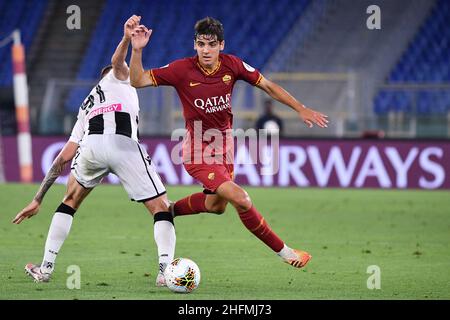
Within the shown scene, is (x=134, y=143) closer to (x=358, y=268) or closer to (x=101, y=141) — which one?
(x=101, y=141)

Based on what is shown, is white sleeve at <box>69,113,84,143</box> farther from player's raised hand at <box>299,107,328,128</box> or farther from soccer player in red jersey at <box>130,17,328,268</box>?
player's raised hand at <box>299,107,328,128</box>

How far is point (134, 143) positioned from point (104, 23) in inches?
786

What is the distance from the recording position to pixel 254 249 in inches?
459

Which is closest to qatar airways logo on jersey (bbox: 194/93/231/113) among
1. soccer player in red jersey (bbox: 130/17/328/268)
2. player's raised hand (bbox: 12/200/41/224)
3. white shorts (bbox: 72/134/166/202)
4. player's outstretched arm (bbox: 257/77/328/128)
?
soccer player in red jersey (bbox: 130/17/328/268)

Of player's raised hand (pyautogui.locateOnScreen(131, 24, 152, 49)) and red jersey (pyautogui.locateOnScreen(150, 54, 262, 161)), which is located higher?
player's raised hand (pyautogui.locateOnScreen(131, 24, 152, 49))

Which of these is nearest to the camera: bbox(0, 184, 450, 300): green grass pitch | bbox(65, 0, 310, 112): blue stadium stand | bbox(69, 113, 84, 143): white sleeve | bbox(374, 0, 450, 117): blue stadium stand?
bbox(0, 184, 450, 300): green grass pitch

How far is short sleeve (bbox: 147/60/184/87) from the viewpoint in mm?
8742

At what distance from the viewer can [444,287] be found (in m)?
8.65

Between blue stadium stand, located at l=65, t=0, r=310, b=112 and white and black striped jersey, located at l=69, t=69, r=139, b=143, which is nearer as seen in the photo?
white and black striped jersey, located at l=69, t=69, r=139, b=143

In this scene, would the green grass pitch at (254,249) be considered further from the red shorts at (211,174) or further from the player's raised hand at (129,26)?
the player's raised hand at (129,26)

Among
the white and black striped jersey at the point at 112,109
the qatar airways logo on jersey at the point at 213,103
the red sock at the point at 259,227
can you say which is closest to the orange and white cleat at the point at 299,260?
the red sock at the point at 259,227

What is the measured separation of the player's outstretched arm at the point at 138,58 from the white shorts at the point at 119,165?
1.76 feet

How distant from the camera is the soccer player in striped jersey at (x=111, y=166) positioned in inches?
343

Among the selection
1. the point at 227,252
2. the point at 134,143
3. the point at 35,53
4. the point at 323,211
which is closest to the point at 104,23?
the point at 35,53
